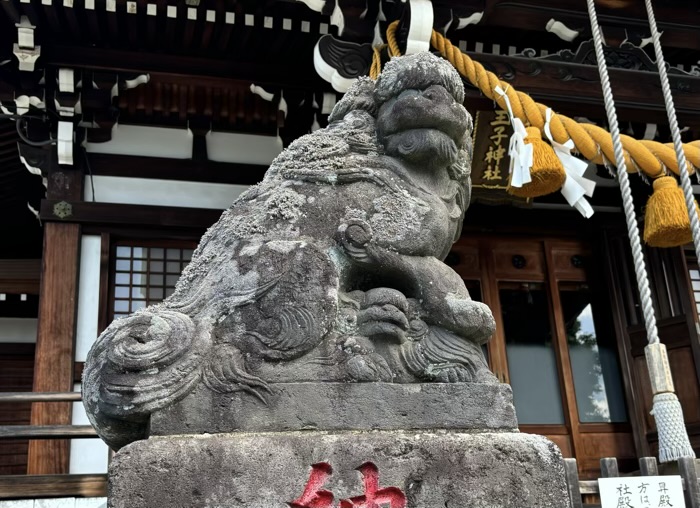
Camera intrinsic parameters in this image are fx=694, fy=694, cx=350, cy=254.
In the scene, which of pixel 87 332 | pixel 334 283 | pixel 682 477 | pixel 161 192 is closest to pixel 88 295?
pixel 87 332

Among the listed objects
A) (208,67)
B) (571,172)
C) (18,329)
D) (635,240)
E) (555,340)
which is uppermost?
(208,67)

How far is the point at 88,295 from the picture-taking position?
18.1ft

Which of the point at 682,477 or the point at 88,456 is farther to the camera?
the point at 88,456

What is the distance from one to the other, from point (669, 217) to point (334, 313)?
3.41 m

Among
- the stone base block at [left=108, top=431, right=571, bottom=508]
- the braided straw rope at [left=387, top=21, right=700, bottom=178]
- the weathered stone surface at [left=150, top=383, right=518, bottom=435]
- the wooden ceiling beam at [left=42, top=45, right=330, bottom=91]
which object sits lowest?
the stone base block at [left=108, top=431, right=571, bottom=508]

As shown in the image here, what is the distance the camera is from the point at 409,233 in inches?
83.1

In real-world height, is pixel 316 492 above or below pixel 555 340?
below

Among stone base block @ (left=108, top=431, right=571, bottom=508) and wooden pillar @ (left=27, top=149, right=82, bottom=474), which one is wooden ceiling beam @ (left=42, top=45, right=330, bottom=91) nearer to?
wooden pillar @ (left=27, top=149, right=82, bottom=474)

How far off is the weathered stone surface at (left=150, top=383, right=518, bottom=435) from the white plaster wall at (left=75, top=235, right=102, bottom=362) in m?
3.82

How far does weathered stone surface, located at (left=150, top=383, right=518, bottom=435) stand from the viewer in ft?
5.90

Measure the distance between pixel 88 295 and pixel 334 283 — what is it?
4.06 m

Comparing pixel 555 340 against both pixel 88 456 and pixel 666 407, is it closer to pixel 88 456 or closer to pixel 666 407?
pixel 666 407

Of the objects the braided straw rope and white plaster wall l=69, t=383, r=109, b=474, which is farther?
white plaster wall l=69, t=383, r=109, b=474

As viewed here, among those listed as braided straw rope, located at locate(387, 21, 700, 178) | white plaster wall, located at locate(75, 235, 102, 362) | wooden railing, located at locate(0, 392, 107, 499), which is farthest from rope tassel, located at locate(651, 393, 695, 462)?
white plaster wall, located at locate(75, 235, 102, 362)
